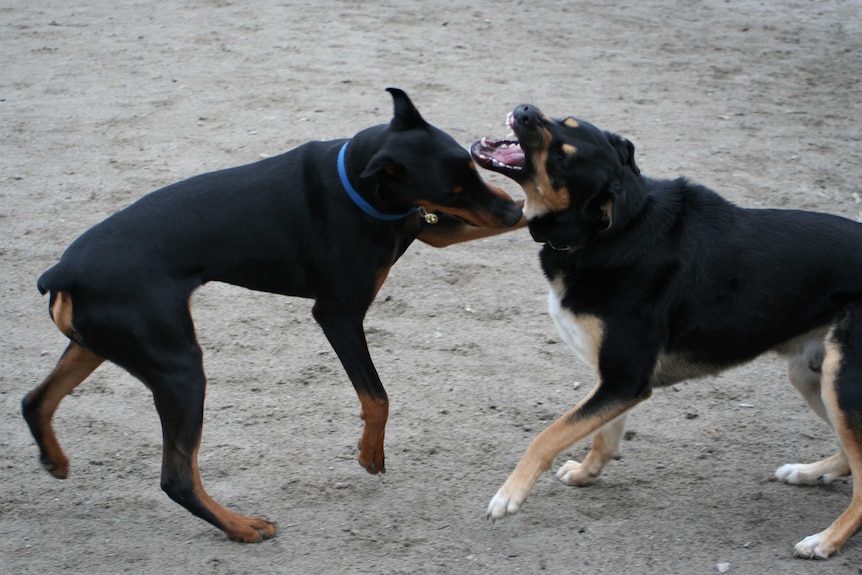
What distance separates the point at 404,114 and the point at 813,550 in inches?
93.8

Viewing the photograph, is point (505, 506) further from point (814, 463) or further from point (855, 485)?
point (814, 463)

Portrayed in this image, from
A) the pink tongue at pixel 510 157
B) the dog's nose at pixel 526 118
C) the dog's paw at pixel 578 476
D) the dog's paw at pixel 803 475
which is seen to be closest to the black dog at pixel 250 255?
the pink tongue at pixel 510 157

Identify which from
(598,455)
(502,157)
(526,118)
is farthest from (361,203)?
(598,455)

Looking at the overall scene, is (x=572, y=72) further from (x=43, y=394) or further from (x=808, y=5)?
(x=43, y=394)

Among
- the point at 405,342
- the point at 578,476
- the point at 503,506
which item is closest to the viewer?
the point at 503,506

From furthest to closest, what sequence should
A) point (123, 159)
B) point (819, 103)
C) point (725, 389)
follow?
point (819, 103) → point (123, 159) → point (725, 389)

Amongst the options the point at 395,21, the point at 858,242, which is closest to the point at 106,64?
the point at 395,21

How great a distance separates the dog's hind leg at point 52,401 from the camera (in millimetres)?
4043

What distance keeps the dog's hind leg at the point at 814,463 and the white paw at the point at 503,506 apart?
51.6 inches

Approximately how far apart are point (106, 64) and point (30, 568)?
6.69 metres

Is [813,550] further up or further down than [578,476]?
further up

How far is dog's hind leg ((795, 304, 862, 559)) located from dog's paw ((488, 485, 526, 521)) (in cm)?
110

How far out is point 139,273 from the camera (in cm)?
368

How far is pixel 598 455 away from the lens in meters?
4.23
